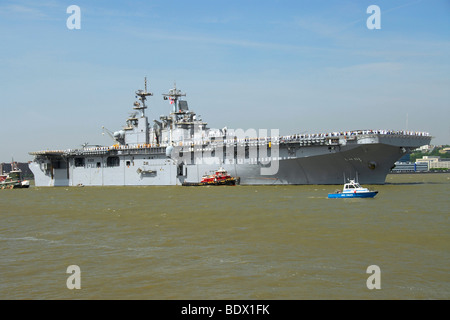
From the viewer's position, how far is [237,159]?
4134cm

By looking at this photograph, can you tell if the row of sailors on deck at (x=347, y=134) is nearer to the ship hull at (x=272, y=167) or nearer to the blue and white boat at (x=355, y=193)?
the ship hull at (x=272, y=167)

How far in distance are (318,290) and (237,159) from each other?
31998 millimetres

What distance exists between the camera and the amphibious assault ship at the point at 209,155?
3528cm

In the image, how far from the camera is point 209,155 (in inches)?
1729

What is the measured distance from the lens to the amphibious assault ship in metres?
35.3
